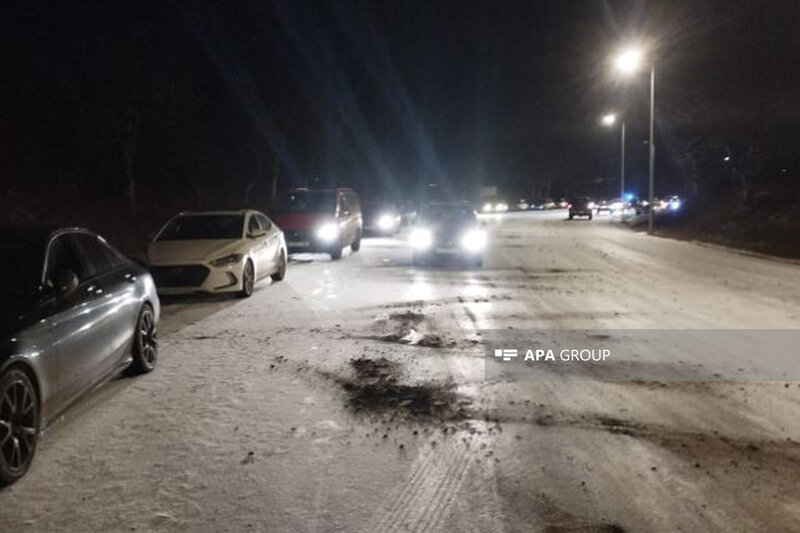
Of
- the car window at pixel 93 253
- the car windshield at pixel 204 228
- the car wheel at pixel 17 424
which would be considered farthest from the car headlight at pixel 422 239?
the car wheel at pixel 17 424

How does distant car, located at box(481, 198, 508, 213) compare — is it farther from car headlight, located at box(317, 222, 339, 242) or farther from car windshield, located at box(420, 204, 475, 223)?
car headlight, located at box(317, 222, 339, 242)

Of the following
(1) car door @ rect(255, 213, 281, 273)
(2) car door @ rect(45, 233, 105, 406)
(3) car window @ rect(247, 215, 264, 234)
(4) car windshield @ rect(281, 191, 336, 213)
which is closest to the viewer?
(2) car door @ rect(45, 233, 105, 406)

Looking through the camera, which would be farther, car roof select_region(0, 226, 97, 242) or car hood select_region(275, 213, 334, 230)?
car hood select_region(275, 213, 334, 230)

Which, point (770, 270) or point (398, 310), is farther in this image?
point (770, 270)

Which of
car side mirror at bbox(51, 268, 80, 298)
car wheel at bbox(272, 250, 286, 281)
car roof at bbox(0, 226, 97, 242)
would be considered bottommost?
car wheel at bbox(272, 250, 286, 281)

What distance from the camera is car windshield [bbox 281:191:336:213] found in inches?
857

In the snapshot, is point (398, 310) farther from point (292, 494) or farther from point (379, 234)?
point (379, 234)

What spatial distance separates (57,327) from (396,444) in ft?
8.53

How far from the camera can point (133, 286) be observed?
25.0 feet

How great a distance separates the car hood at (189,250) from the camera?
12797 mm

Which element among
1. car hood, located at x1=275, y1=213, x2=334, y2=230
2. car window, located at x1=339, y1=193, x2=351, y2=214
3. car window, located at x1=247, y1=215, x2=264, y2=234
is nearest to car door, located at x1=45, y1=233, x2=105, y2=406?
car window, located at x1=247, y1=215, x2=264, y2=234

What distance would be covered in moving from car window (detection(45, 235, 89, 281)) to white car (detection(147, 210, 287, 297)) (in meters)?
6.02

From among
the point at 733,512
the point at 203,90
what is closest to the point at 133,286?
the point at 733,512

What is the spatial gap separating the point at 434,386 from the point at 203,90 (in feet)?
103
